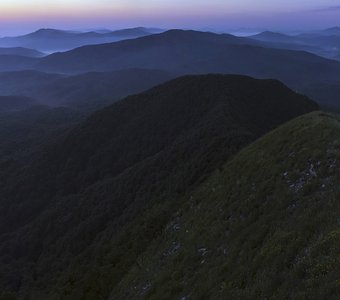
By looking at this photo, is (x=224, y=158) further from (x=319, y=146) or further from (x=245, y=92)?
(x=245, y=92)

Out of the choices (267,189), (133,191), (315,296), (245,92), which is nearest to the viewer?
(315,296)

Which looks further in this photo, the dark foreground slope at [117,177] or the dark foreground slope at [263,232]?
the dark foreground slope at [117,177]

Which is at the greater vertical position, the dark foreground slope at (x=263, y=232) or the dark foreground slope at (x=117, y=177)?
the dark foreground slope at (x=263, y=232)

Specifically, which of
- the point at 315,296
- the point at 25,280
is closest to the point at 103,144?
the point at 25,280

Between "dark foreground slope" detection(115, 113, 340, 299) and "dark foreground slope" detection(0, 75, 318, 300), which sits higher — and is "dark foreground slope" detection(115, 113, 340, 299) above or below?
above

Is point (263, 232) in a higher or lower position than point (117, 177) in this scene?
higher
